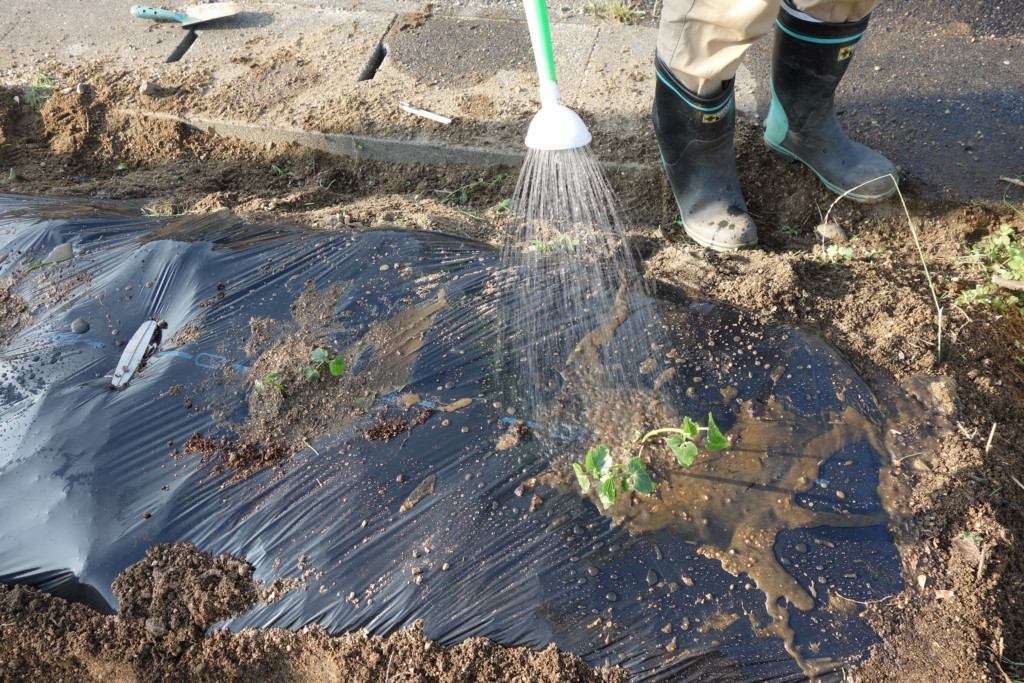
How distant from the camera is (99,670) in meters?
1.52

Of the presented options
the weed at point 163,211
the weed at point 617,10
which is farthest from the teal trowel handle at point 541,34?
the weed at point 617,10

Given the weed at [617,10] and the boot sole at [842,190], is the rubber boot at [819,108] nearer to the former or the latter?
the boot sole at [842,190]

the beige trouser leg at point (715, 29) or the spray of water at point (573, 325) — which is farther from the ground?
the beige trouser leg at point (715, 29)

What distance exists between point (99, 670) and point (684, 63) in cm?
232

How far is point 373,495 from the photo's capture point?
58.6 inches

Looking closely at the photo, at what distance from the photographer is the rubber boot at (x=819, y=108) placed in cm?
234

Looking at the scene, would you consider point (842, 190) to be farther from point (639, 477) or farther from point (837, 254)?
point (639, 477)

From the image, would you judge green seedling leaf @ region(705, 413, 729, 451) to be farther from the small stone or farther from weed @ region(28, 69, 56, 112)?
weed @ region(28, 69, 56, 112)

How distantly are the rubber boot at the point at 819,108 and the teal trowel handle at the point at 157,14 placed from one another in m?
3.03

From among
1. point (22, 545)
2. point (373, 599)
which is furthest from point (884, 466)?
point (22, 545)

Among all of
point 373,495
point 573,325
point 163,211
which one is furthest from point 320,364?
point 163,211

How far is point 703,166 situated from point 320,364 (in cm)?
158

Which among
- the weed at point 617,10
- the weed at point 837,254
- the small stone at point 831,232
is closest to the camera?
the weed at point 837,254

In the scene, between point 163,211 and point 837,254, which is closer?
point 837,254
